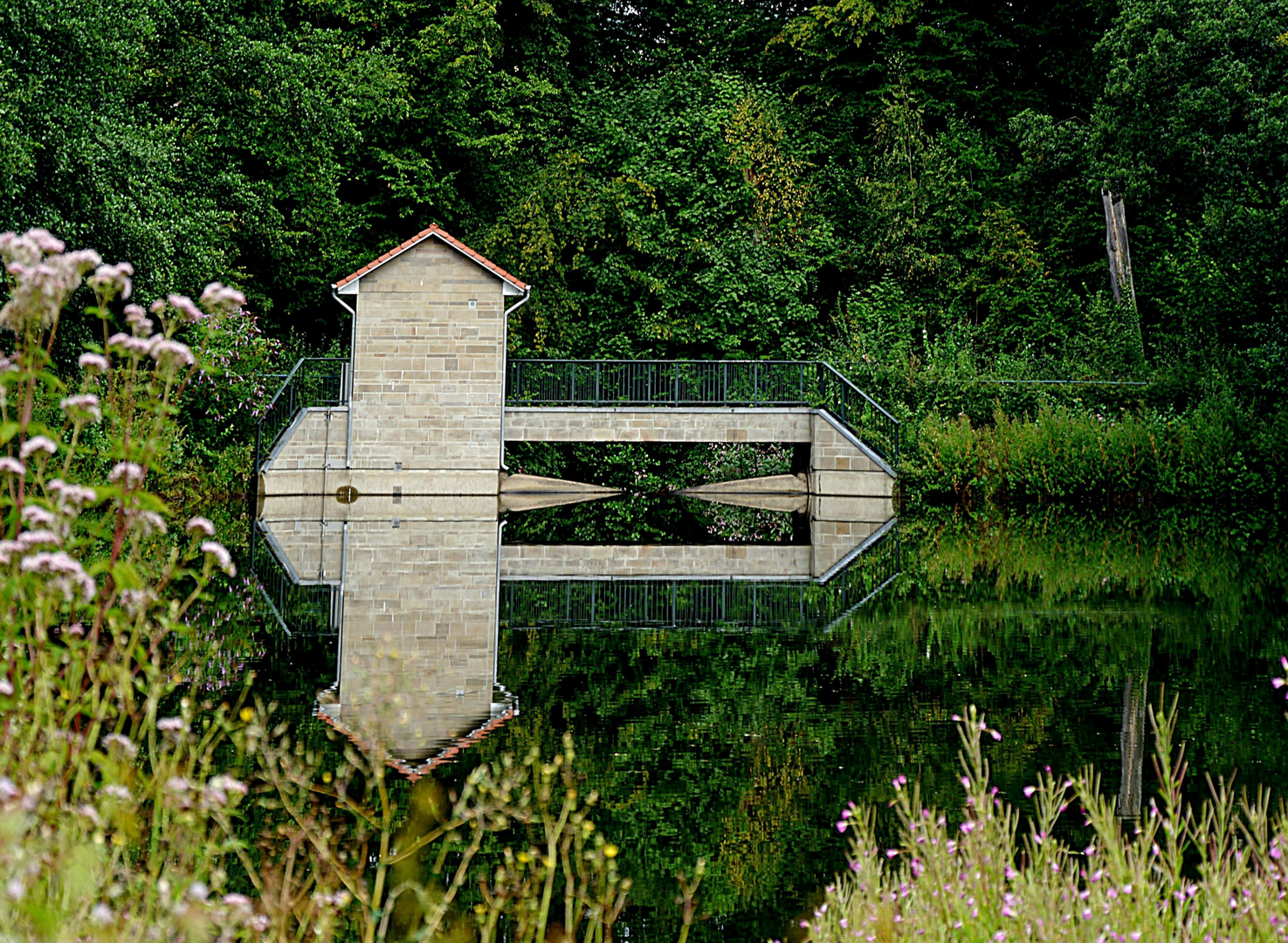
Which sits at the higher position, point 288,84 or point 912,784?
point 288,84

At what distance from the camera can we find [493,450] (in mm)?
23828

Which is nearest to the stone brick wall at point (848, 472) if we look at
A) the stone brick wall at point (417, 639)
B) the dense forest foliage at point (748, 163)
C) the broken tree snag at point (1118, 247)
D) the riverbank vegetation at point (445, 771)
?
the dense forest foliage at point (748, 163)

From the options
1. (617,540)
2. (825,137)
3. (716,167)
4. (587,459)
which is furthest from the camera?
(825,137)

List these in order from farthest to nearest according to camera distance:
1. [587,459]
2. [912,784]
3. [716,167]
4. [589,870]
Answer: [716,167]
[587,459]
[912,784]
[589,870]

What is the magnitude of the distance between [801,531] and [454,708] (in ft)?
47.9

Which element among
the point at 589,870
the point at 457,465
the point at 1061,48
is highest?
the point at 1061,48

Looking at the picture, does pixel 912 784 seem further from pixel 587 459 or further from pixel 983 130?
pixel 983 130

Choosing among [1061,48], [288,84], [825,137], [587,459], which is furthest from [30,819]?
[1061,48]

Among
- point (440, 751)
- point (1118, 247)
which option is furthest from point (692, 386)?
point (440, 751)

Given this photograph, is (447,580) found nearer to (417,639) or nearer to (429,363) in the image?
(417,639)

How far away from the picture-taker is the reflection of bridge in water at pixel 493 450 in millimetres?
13844

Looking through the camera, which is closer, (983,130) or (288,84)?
(288,84)

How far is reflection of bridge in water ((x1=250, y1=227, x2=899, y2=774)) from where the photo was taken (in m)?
13.8

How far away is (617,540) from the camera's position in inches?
747
